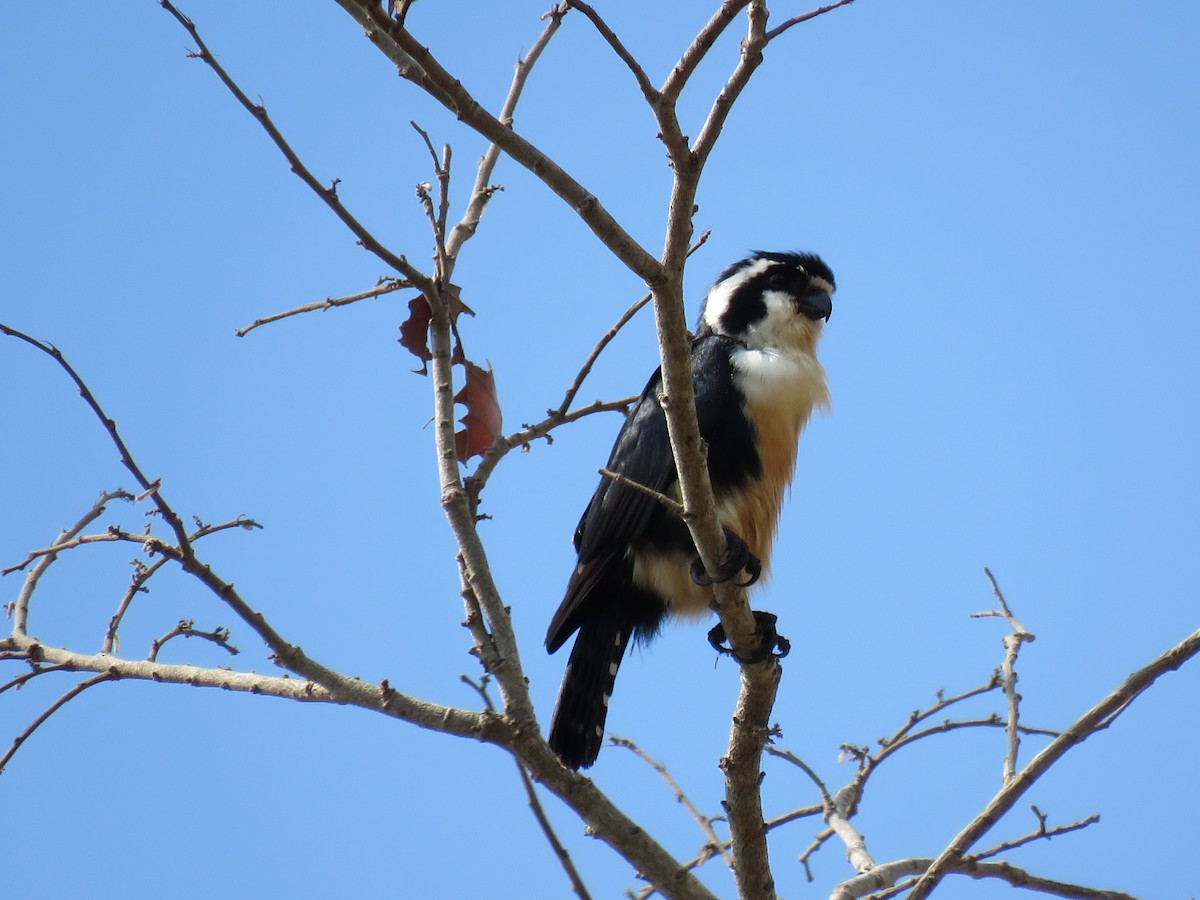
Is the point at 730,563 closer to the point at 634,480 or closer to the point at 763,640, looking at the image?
the point at 763,640

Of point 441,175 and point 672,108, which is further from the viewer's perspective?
point 441,175

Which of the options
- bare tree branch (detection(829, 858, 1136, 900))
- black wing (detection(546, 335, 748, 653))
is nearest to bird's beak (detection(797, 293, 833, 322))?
black wing (detection(546, 335, 748, 653))

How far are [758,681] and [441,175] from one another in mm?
1584

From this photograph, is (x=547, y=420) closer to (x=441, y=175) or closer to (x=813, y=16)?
(x=441, y=175)

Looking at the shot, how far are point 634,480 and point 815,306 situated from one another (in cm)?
129

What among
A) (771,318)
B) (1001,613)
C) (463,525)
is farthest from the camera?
(771,318)

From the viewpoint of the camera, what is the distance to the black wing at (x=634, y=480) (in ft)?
13.5

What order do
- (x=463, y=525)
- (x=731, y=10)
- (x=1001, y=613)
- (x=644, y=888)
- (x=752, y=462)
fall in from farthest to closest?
(x=752, y=462) → (x=1001, y=613) → (x=644, y=888) → (x=463, y=525) → (x=731, y=10)

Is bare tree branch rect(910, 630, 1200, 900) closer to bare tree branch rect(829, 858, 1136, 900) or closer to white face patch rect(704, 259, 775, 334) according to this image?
bare tree branch rect(829, 858, 1136, 900)

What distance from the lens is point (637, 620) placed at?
4.37m

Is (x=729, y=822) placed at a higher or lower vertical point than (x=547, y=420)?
lower

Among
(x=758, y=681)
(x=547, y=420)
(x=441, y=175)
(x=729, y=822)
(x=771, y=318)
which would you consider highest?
(x=771, y=318)

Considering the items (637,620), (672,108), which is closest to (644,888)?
(637,620)

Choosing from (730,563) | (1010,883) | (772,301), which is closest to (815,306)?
(772,301)
